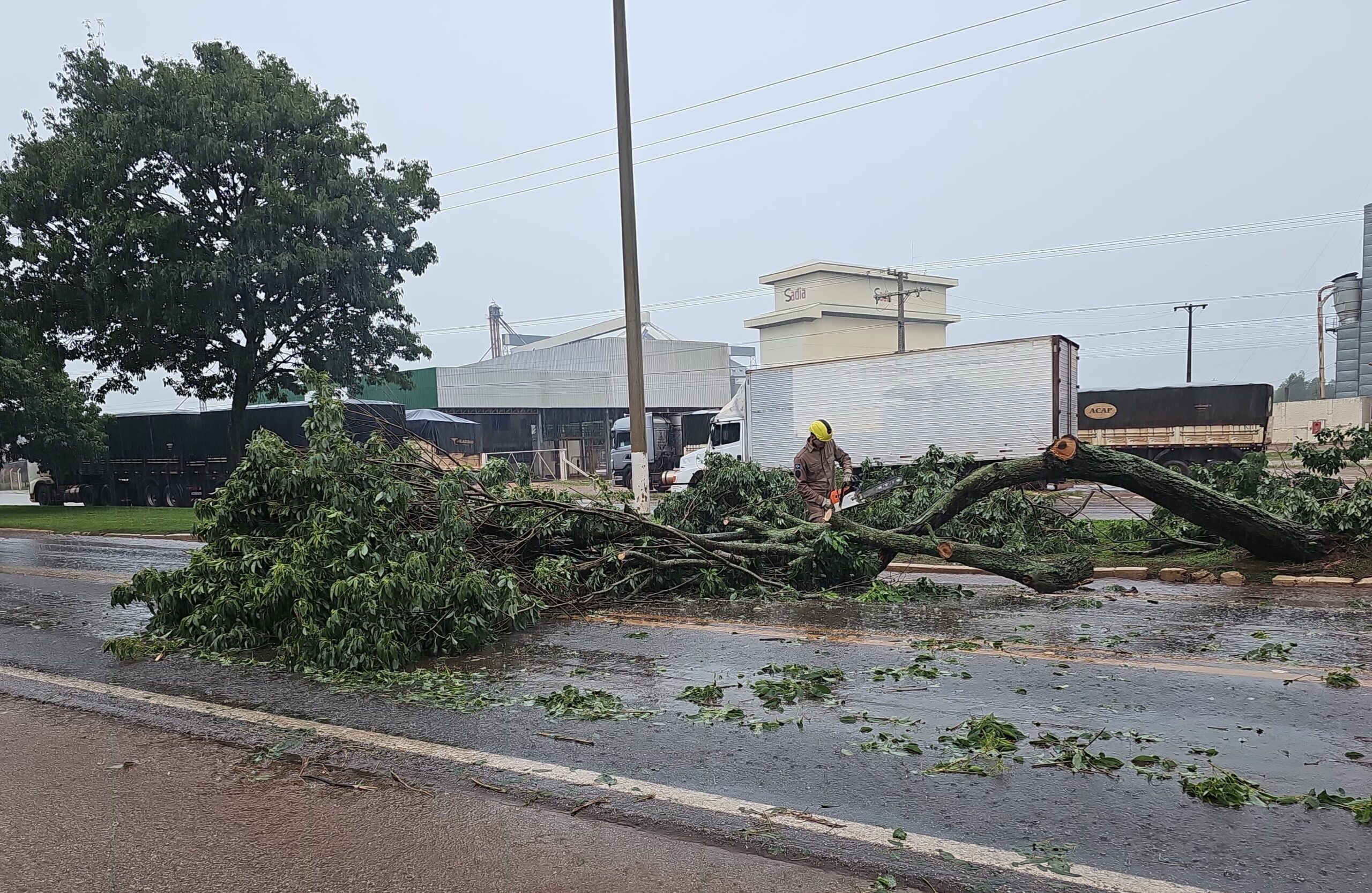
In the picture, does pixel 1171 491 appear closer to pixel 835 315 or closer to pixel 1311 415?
pixel 1311 415

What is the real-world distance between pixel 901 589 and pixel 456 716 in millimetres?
4759

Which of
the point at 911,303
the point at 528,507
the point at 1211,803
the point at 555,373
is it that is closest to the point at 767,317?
the point at 911,303

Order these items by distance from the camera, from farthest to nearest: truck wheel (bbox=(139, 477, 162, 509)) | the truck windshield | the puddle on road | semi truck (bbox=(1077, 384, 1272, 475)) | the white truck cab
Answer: truck wheel (bbox=(139, 477, 162, 509)) < the truck windshield < the white truck cab < semi truck (bbox=(1077, 384, 1272, 475)) < the puddle on road

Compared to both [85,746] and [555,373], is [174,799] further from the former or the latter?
[555,373]

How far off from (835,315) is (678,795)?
8228 centimetres

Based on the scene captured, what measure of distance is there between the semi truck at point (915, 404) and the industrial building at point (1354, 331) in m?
32.4

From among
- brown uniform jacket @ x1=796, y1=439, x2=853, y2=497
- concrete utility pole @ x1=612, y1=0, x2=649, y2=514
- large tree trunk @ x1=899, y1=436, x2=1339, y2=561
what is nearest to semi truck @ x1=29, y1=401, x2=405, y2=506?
concrete utility pole @ x1=612, y1=0, x2=649, y2=514

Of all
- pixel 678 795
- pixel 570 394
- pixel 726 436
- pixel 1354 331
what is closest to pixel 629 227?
pixel 678 795

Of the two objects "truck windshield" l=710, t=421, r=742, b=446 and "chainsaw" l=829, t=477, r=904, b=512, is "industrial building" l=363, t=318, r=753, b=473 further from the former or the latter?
"chainsaw" l=829, t=477, r=904, b=512

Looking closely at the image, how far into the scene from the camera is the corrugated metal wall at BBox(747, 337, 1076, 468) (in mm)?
21422

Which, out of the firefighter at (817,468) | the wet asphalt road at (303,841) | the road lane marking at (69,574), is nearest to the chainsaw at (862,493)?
the firefighter at (817,468)

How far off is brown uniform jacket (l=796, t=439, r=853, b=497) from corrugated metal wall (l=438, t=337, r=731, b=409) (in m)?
32.5

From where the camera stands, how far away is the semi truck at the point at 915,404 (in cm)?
2136

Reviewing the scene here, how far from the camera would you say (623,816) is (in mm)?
3766
